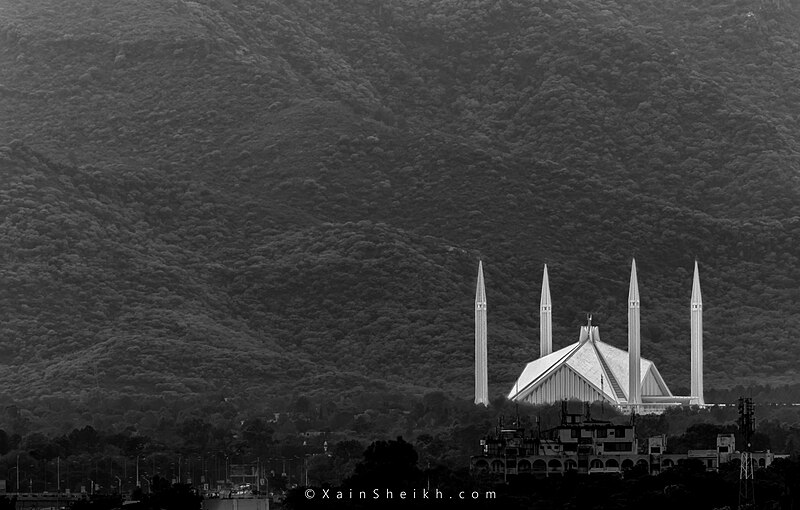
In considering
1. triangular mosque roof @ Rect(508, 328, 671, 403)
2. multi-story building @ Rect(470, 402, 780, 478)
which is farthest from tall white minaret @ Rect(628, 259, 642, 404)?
multi-story building @ Rect(470, 402, 780, 478)

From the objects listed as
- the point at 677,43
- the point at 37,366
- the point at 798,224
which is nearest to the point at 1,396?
the point at 37,366

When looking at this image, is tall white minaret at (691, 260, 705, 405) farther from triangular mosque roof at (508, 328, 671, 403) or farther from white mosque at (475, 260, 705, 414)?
triangular mosque roof at (508, 328, 671, 403)

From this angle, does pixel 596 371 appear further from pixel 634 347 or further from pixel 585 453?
pixel 585 453

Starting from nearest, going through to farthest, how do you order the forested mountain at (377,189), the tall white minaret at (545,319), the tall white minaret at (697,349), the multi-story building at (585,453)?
the multi-story building at (585,453) < the tall white minaret at (697,349) < the tall white minaret at (545,319) < the forested mountain at (377,189)

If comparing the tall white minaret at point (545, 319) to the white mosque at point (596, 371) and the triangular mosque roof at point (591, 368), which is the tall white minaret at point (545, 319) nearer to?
the white mosque at point (596, 371)

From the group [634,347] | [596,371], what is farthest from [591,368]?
[634,347]

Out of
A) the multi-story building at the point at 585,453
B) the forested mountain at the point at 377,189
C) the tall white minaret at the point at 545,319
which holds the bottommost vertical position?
the multi-story building at the point at 585,453

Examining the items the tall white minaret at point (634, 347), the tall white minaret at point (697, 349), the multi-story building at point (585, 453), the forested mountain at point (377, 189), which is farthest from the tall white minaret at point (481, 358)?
the multi-story building at point (585, 453)
